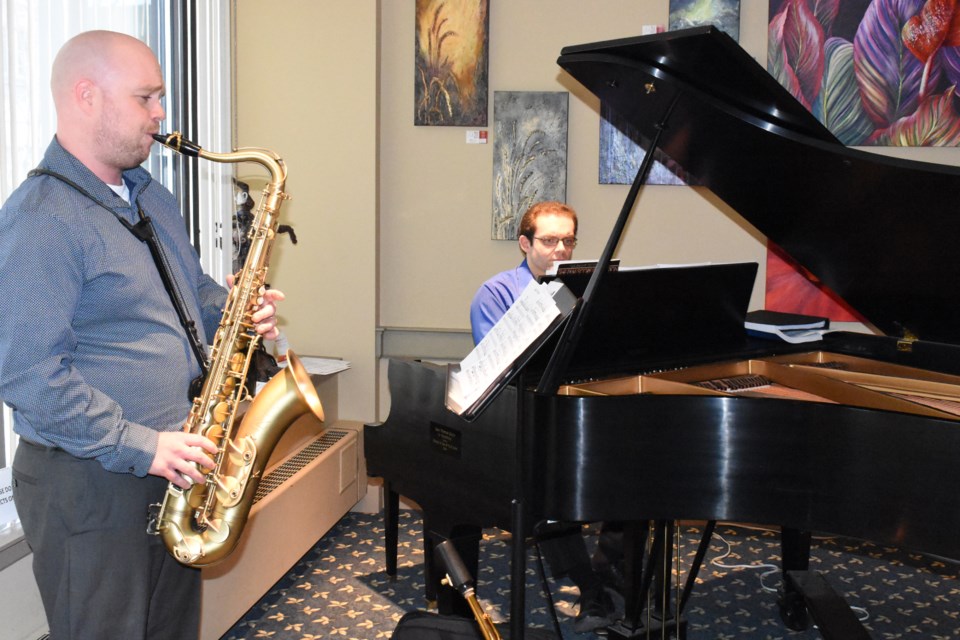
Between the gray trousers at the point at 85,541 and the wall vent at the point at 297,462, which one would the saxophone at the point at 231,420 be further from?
the wall vent at the point at 297,462

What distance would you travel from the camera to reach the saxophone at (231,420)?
2150mm

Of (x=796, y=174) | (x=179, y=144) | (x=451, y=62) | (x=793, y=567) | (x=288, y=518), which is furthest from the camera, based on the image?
(x=451, y=62)

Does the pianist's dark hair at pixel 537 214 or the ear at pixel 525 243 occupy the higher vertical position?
the pianist's dark hair at pixel 537 214

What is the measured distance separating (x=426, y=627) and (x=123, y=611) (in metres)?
0.69

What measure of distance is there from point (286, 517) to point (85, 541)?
1618 millimetres

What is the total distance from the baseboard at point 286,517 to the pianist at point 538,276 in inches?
36.5

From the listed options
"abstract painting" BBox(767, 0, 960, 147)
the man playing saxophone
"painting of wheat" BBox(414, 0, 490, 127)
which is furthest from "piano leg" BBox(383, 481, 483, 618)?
"abstract painting" BBox(767, 0, 960, 147)

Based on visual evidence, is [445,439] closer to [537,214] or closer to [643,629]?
[643,629]

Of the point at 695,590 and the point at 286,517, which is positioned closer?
the point at 286,517

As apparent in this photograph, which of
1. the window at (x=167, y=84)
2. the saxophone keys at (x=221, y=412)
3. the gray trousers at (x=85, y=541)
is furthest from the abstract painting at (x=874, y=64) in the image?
the gray trousers at (x=85, y=541)

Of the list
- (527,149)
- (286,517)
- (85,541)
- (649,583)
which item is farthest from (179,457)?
(527,149)

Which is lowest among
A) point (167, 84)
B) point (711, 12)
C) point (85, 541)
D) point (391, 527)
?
point (391, 527)

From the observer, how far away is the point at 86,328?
193 centimetres

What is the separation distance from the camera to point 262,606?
11.3ft
